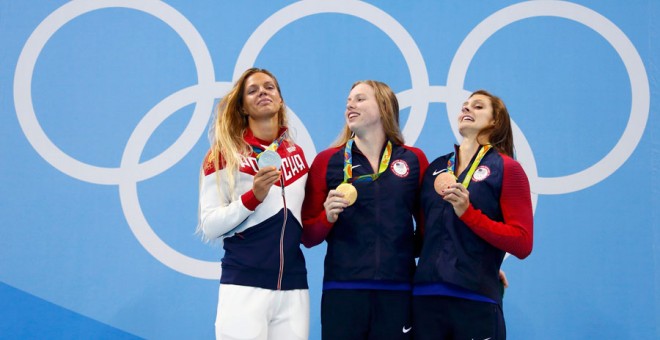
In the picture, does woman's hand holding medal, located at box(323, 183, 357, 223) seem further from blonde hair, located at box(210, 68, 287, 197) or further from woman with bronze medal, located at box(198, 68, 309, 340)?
blonde hair, located at box(210, 68, 287, 197)

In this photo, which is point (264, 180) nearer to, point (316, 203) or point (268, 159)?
point (268, 159)

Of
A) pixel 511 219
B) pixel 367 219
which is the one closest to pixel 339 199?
pixel 367 219

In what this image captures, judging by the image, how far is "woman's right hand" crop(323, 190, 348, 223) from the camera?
301cm

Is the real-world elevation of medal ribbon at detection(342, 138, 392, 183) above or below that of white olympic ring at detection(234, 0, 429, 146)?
below

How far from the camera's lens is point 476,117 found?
3342 millimetres

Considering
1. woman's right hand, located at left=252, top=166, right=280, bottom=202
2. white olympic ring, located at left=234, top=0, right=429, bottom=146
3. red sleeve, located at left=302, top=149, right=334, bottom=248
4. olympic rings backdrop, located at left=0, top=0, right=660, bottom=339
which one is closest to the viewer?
woman's right hand, located at left=252, top=166, right=280, bottom=202

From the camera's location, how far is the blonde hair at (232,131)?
10.3ft

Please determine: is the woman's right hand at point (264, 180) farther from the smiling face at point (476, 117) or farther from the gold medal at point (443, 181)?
the smiling face at point (476, 117)

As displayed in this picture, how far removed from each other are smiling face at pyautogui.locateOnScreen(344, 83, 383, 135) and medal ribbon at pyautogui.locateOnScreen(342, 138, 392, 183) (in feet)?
0.31

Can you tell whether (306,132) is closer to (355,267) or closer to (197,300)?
(197,300)

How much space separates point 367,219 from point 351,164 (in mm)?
309

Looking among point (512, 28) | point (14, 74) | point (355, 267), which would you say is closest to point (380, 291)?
point (355, 267)

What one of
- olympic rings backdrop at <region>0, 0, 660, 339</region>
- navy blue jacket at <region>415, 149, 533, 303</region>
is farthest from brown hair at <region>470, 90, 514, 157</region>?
olympic rings backdrop at <region>0, 0, 660, 339</region>

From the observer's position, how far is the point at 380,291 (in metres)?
3.12
